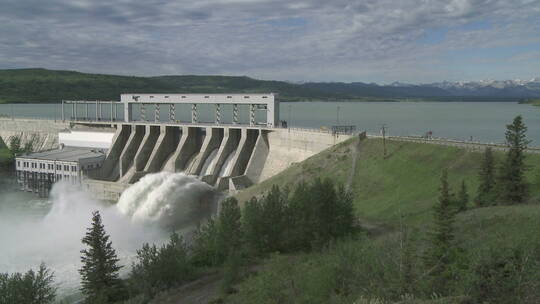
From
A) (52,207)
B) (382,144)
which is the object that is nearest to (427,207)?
(382,144)

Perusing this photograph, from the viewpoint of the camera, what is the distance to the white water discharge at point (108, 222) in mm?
43062

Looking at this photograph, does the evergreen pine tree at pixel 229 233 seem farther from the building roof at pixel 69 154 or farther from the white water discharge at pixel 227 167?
the building roof at pixel 69 154

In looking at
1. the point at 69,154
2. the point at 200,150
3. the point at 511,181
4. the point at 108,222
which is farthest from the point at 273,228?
the point at 69,154

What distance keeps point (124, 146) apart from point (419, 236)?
219 feet

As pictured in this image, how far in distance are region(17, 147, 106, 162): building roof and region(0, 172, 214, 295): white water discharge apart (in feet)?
40.2

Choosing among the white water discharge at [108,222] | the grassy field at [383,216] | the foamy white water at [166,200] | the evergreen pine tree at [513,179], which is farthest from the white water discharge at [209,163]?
the evergreen pine tree at [513,179]

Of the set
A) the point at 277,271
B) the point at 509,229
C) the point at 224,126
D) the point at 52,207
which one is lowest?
the point at 52,207

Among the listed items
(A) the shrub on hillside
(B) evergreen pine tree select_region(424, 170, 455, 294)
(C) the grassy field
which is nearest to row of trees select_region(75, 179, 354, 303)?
(C) the grassy field

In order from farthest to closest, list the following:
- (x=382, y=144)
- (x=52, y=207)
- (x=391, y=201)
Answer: (x=52, y=207) → (x=382, y=144) → (x=391, y=201)

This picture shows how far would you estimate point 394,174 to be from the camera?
155 feet

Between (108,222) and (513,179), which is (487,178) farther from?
(108,222)

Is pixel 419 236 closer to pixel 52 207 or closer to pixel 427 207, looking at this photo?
pixel 427 207

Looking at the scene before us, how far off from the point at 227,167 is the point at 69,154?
1278 inches

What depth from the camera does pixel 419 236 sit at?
85.9ft
